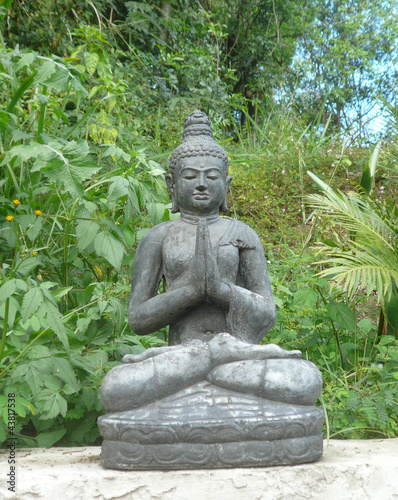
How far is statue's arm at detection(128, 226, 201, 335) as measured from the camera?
9.73 feet

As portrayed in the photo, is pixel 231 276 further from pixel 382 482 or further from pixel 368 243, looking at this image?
pixel 368 243

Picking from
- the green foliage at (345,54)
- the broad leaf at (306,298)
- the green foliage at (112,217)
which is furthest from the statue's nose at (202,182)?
the green foliage at (345,54)

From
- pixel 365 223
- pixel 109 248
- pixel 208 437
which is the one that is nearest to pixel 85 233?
pixel 109 248

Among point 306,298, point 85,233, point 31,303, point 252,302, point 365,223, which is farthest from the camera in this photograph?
point 365,223

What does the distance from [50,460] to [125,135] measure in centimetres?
337

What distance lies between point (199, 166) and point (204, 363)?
108 cm

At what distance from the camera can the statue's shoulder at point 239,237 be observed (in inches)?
125

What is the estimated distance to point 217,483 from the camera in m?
2.43

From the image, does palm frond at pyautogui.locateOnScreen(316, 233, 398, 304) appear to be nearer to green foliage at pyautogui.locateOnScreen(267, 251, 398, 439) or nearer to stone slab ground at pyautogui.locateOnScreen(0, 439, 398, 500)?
green foliage at pyautogui.locateOnScreen(267, 251, 398, 439)

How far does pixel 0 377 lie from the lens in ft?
10.1

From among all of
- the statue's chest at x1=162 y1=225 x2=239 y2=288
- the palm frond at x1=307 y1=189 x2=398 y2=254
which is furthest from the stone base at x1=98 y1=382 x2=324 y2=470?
the palm frond at x1=307 y1=189 x2=398 y2=254

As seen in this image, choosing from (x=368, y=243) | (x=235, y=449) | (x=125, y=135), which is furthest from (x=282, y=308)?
(x=125, y=135)

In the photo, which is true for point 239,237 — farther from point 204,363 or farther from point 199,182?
point 204,363

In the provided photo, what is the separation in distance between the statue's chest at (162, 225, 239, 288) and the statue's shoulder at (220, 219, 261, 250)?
29 millimetres
